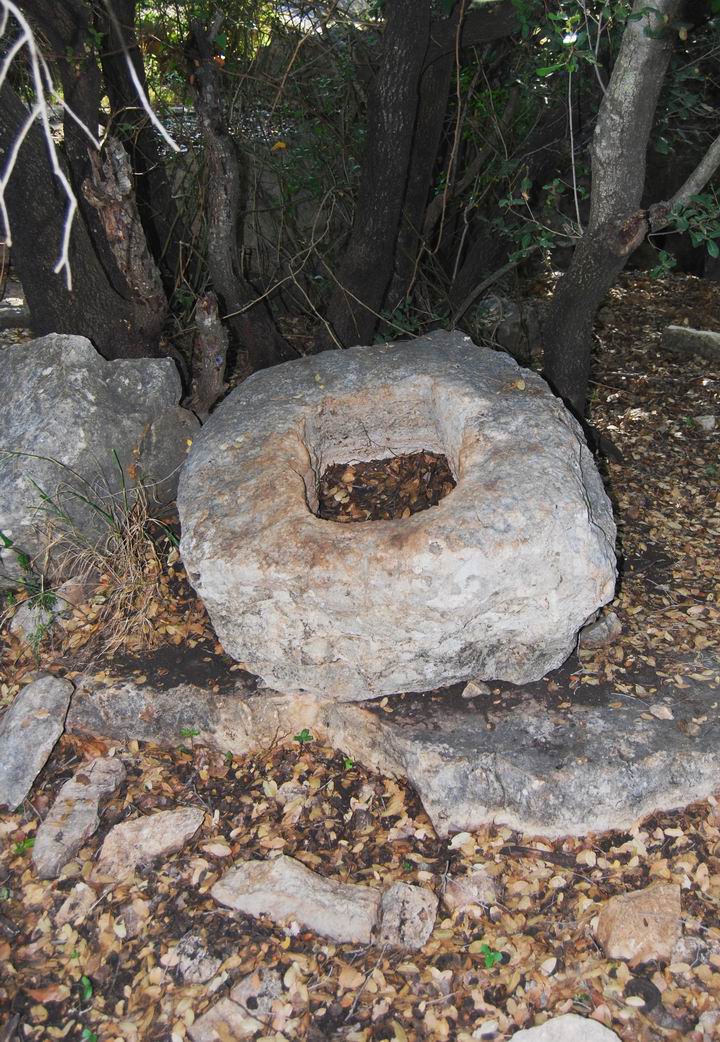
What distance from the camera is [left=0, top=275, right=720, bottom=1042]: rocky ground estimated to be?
2010mm

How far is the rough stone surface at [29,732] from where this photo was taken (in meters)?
2.53

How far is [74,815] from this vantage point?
2430 millimetres

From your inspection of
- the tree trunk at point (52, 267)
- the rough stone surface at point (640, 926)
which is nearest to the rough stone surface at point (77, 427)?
the tree trunk at point (52, 267)

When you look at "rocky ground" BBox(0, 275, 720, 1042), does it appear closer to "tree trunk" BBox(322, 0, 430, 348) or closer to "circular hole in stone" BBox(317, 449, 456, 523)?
"circular hole in stone" BBox(317, 449, 456, 523)

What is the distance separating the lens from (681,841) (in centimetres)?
231

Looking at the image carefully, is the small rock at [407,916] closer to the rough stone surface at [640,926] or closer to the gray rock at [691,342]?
the rough stone surface at [640,926]

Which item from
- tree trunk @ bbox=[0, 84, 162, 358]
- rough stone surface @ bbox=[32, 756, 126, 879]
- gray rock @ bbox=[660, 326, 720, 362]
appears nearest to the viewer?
rough stone surface @ bbox=[32, 756, 126, 879]

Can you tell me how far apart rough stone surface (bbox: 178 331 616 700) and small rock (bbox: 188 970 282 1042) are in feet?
2.58

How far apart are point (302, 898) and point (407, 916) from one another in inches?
10.8

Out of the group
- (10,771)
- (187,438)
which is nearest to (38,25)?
(187,438)

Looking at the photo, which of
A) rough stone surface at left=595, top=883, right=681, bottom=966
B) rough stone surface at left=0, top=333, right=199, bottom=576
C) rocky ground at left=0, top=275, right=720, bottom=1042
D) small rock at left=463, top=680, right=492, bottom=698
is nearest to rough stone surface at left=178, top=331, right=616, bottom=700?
small rock at left=463, top=680, right=492, bottom=698

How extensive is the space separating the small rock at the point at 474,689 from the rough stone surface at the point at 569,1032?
878 millimetres

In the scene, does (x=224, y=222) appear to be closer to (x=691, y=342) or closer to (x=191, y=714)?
(x=191, y=714)

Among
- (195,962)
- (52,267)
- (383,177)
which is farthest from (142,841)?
(383,177)
